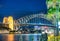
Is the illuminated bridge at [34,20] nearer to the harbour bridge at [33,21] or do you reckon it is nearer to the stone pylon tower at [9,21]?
the harbour bridge at [33,21]

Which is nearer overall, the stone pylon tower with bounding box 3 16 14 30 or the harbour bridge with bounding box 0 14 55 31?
the harbour bridge with bounding box 0 14 55 31

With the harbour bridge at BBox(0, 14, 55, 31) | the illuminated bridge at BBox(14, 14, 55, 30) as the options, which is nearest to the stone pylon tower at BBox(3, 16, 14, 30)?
the harbour bridge at BBox(0, 14, 55, 31)

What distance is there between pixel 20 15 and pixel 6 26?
0.74 metres

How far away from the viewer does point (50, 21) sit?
27.2 feet

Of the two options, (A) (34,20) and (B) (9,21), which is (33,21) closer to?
(A) (34,20)

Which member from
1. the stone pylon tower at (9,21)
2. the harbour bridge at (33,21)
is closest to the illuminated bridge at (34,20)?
the harbour bridge at (33,21)

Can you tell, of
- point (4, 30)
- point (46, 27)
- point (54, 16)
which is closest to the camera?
point (54, 16)

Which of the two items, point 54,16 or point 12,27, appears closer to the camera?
point 54,16

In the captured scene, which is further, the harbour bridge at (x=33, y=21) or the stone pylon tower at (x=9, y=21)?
the stone pylon tower at (x=9, y=21)

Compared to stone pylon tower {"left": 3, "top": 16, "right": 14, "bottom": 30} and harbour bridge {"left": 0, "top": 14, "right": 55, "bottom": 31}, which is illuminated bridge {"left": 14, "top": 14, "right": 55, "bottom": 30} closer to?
harbour bridge {"left": 0, "top": 14, "right": 55, "bottom": 31}

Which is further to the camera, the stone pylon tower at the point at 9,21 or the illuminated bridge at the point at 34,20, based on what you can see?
the stone pylon tower at the point at 9,21

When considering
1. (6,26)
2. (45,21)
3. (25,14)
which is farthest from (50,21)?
(6,26)

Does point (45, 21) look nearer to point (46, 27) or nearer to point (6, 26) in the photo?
point (46, 27)

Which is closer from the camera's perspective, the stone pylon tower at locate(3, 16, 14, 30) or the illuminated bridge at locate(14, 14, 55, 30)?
the illuminated bridge at locate(14, 14, 55, 30)
